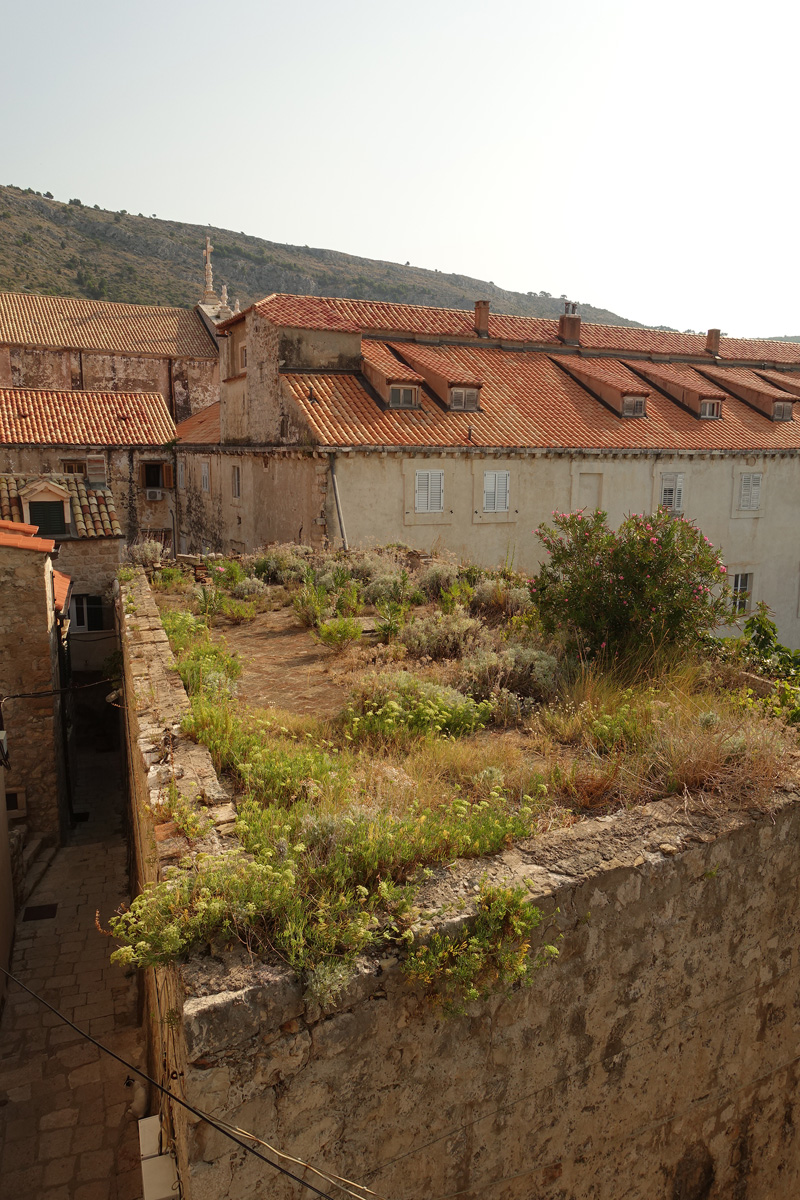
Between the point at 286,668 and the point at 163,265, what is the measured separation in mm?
77614

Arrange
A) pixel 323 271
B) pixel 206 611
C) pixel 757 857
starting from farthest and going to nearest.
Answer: pixel 323 271 < pixel 206 611 < pixel 757 857

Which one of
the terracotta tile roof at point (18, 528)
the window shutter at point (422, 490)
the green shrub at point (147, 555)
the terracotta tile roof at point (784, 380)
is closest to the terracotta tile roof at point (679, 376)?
the terracotta tile roof at point (784, 380)

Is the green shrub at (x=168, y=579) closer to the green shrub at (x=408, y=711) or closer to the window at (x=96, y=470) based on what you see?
the green shrub at (x=408, y=711)

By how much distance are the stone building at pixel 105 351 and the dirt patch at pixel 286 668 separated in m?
29.1

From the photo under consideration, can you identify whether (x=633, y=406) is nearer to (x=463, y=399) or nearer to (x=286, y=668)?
(x=463, y=399)

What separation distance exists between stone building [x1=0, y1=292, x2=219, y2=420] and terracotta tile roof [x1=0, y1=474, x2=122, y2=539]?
55.3 feet

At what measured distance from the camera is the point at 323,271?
94000 millimetres

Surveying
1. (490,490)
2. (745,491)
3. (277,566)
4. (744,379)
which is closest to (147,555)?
(277,566)

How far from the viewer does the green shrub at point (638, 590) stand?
7383mm

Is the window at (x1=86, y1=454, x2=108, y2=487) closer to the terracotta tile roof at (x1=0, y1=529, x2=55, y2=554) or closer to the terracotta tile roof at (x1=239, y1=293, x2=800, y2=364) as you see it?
the terracotta tile roof at (x1=239, y1=293, x2=800, y2=364)

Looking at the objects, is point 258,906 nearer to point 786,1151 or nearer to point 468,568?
point 786,1151

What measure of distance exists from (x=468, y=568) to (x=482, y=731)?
5.67 metres

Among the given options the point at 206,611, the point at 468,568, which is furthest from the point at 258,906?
the point at 468,568

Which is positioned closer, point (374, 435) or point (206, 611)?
point (206, 611)
